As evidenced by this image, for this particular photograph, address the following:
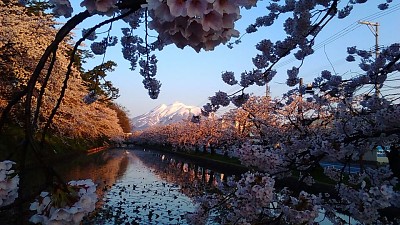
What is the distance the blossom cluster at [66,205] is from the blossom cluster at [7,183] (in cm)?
16

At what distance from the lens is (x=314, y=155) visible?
3.99m

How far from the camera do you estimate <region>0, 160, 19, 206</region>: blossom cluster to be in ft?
4.52

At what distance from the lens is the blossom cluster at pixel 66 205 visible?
1.20 metres

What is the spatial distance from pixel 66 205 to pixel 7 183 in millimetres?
329

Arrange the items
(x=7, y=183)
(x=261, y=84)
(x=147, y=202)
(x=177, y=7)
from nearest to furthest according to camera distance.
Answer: (x=177, y=7) < (x=7, y=183) < (x=261, y=84) < (x=147, y=202)

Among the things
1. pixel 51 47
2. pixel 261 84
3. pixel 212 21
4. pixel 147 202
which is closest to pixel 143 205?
pixel 147 202

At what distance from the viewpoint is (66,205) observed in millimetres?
1219

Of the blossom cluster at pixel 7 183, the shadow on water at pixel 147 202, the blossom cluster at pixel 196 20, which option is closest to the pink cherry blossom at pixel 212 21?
the blossom cluster at pixel 196 20

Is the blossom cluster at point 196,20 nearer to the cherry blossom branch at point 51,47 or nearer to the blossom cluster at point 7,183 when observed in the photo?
the cherry blossom branch at point 51,47

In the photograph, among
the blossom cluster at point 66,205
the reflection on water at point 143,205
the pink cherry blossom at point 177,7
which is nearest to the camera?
the pink cherry blossom at point 177,7

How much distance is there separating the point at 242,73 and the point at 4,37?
9.74 meters

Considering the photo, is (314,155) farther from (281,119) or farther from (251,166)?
(281,119)

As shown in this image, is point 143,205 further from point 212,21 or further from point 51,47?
point 212,21

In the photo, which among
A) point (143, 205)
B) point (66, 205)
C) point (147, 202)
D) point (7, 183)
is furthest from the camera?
point (147, 202)
